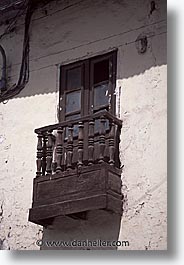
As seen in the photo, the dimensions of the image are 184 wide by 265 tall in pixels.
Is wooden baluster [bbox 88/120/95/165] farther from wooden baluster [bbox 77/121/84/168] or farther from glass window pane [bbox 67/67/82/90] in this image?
glass window pane [bbox 67/67/82/90]

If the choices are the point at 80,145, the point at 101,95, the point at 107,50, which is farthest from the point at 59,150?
the point at 107,50

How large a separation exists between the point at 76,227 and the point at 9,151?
295mm

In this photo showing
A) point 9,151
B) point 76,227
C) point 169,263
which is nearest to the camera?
point 169,263

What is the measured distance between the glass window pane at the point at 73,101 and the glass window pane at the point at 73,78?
0.02 meters

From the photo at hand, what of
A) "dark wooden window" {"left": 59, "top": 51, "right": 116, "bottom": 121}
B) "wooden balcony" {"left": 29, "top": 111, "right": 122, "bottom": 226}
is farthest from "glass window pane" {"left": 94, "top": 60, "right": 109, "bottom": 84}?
"wooden balcony" {"left": 29, "top": 111, "right": 122, "bottom": 226}

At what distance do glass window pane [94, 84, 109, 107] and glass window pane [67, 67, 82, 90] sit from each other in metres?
0.06

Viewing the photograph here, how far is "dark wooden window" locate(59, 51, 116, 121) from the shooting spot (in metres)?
1.63

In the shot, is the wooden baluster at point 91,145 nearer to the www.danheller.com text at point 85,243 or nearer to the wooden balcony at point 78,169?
the wooden balcony at point 78,169

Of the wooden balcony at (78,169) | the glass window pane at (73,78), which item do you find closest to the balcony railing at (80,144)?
the wooden balcony at (78,169)

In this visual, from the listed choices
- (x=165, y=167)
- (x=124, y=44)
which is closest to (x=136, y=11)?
(x=124, y=44)

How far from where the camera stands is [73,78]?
1697 millimetres

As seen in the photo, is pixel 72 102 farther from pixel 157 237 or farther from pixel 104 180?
pixel 157 237

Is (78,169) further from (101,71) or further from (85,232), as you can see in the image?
(101,71)

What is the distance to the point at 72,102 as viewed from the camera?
66.1 inches
